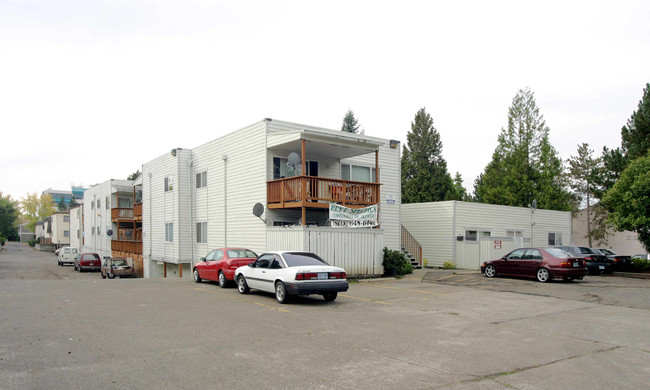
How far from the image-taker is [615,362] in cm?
729

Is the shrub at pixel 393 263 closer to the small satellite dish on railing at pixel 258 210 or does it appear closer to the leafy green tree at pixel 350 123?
the small satellite dish on railing at pixel 258 210

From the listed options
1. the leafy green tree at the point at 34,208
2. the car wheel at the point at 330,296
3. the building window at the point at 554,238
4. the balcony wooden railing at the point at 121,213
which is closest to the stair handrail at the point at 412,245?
the building window at the point at 554,238

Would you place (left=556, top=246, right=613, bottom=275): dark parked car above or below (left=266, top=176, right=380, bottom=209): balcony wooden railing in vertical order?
below

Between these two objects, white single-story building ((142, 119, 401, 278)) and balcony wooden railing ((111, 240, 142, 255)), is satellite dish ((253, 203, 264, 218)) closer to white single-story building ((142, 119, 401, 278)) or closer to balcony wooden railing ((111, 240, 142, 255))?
white single-story building ((142, 119, 401, 278))

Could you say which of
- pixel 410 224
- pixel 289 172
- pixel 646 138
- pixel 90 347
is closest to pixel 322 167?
pixel 289 172

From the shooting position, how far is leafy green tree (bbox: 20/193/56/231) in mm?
110625

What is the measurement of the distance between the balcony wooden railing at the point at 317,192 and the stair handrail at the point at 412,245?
6.77 m

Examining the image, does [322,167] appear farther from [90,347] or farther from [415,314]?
[90,347]

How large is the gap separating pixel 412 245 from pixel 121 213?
28159 millimetres

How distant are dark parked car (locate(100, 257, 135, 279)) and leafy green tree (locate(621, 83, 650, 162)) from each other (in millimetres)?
34825

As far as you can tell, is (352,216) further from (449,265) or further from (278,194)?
(449,265)

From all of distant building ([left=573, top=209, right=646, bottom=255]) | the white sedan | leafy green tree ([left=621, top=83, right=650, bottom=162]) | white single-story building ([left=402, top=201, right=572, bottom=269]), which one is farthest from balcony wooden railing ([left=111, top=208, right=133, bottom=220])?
distant building ([left=573, top=209, right=646, bottom=255])

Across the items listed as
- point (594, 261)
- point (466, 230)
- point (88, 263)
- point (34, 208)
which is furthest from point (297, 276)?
point (34, 208)

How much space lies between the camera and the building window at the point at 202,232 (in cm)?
2710
